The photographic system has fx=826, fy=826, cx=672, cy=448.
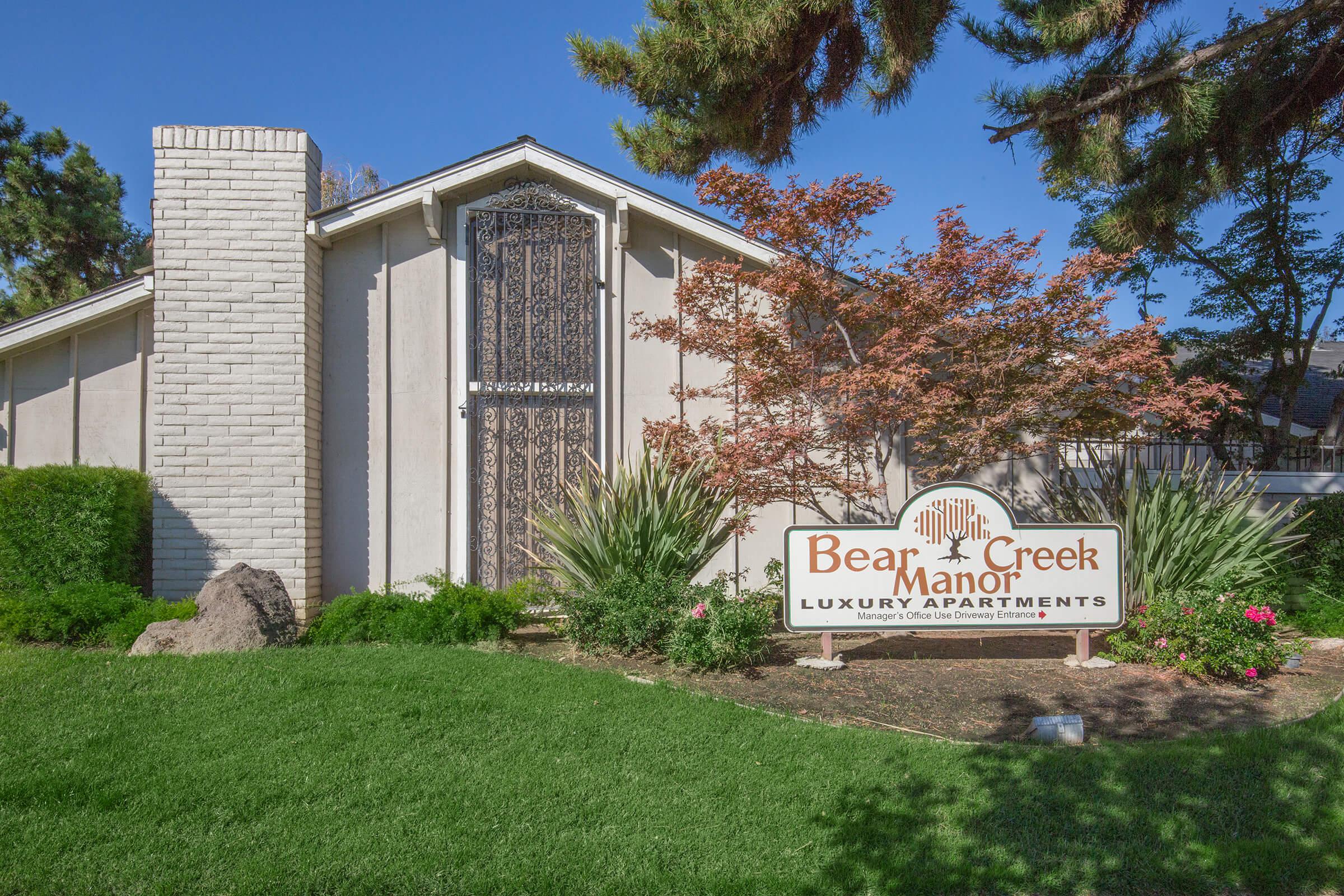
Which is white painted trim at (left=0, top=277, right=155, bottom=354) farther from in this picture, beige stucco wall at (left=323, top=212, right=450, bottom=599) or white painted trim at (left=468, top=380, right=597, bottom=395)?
white painted trim at (left=468, top=380, right=597, bottom=395)

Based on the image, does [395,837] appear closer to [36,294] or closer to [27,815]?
[27,815]

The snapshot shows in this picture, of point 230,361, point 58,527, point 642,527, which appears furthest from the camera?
point 230,361

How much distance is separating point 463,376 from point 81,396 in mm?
A: 3616

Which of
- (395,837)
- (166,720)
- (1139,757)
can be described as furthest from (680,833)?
(166,720)

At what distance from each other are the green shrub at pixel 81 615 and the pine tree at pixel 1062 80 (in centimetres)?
701

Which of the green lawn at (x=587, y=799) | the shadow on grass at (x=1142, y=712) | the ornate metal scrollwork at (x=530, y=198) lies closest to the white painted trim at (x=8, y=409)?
the green lawn at (x=587, y=799)

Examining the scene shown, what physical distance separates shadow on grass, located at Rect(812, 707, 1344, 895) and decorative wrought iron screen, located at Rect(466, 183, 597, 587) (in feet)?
16.1

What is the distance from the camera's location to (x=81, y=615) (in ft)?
21.2

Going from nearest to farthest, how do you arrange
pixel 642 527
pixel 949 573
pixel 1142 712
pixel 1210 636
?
pixel 1142 712 → pixel 1210 636 → pixel 949 573 → pixel 642 527

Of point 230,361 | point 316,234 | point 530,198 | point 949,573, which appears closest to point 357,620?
point 230,361

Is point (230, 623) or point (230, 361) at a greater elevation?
point (230, 361)

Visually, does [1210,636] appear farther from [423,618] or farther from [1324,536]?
[423,618]

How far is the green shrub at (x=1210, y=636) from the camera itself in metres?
5.97

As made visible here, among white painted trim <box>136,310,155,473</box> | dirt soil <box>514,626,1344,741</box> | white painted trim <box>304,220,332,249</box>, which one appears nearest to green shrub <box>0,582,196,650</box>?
white painted trim <box>136,310,155,473</box>
